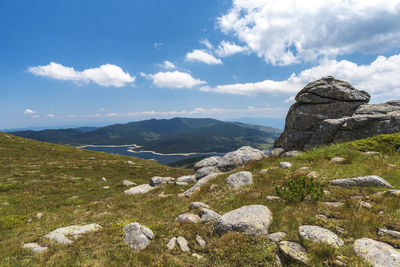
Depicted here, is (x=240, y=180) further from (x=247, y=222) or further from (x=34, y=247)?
(x=34, y=247)

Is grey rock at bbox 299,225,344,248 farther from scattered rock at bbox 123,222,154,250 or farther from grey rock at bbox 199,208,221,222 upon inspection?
scattered rock at bbox 123,222,154,250

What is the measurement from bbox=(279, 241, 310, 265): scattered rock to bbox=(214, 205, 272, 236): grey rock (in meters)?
1.20

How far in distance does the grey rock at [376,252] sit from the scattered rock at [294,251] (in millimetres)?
1383

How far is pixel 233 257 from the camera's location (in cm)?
591

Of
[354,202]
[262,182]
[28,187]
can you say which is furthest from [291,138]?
[28,187]

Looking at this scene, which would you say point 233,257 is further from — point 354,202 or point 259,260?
point 354,202

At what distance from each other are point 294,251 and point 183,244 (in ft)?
13.3

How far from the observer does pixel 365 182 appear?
9250 mm

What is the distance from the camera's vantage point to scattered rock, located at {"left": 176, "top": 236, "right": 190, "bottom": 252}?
22.3 ft

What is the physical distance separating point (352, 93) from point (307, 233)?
2807cm

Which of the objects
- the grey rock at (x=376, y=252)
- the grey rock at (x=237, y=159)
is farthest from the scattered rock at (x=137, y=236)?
the grey rock at (x=237, y=159)

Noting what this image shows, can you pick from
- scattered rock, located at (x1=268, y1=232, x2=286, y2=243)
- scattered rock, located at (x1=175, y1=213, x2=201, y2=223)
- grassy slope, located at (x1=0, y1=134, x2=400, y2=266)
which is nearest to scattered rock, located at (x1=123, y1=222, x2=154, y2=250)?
grassy slope, located at (x1=0, y1=134, x2=400, y2=266)

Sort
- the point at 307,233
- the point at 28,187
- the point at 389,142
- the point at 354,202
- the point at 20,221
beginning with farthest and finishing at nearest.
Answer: the point at 28,187 < the point at 389,142 < the point at 20,221 < the point at 354,202 < the point at 307,233

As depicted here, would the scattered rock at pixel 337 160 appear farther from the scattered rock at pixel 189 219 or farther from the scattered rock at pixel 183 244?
the scattered rock at pixel 183 244
